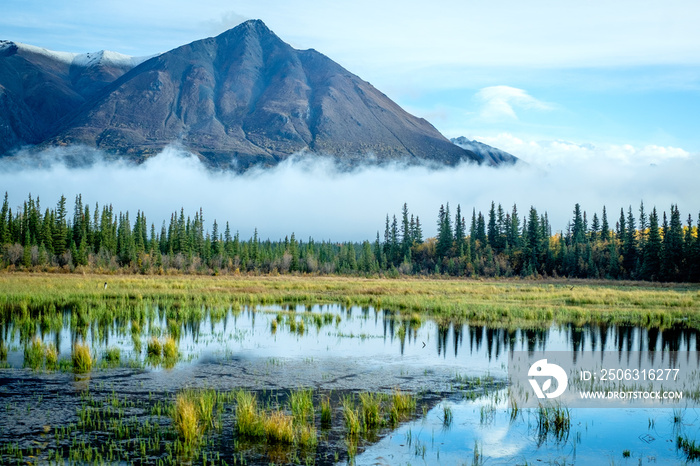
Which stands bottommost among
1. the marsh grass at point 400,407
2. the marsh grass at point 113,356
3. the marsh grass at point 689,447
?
the marsh grass at point 689,447

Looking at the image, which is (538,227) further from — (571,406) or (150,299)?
(571,406)

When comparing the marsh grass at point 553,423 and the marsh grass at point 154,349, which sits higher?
the marsh grass at point 154,349

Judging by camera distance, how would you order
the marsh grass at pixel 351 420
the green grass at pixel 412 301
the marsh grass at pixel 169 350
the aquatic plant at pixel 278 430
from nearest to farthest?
the aquatic plant at pixel 278 430 < the marsh grass at pixel 351 420 < the marsh grass at pixel 169 350 < the green grass at pixel 412 301

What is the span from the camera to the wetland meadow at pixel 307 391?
1434cm

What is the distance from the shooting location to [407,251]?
5866 inches

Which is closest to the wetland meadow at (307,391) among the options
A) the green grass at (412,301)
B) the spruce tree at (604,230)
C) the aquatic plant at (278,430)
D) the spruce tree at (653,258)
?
the aquatic plant at (278,430)

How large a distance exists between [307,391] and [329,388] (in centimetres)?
91

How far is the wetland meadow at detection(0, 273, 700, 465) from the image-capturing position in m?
14.3

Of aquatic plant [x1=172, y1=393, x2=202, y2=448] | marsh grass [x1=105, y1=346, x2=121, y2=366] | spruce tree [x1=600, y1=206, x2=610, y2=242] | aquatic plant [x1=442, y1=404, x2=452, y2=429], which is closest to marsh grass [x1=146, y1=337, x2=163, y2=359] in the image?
marsh grass [x1=105, y1=346, x2=121, y2=366]

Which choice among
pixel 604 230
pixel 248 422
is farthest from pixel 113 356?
pixel 604 230

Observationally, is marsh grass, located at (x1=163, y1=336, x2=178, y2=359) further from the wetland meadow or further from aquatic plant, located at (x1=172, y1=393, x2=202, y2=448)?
aquatic plant, located at (x1=172, y1=393, x2=202, y2=448)

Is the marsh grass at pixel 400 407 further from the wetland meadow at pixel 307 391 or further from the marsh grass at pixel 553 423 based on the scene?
the marsh grass at pixel 553 423

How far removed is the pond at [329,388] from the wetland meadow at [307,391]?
0.06 metres

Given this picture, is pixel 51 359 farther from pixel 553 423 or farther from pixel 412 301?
pixel 412 301
